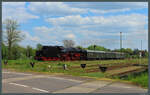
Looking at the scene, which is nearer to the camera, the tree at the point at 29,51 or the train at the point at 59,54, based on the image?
the train at the point at 59,54

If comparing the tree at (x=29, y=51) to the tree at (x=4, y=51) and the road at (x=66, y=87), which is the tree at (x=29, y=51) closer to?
the tree at (x=4, y=51)

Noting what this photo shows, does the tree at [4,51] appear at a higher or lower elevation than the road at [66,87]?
higher

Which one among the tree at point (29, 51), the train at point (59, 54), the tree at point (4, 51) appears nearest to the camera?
the train at point (59, 54)

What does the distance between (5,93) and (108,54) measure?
48.7 metres

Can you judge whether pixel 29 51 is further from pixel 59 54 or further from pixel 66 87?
pixel 66 87

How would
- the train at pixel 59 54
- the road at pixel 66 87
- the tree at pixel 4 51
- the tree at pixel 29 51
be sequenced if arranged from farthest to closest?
the tree at pixel 29 51 < the tree at pixel 4 51 < the train at pixel 59 54 < the road at pixel 66 87

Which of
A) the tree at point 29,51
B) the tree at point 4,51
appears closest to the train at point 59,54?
the tree at point 4,51

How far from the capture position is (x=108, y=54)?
57.0 metres

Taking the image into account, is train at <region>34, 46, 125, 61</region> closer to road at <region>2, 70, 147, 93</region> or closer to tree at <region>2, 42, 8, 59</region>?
tree at <region>2, 42, 8, 59</region>

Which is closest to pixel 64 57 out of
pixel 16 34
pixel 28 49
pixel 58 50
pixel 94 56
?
pixel 58 50

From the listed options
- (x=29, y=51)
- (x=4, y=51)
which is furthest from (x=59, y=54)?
(x=29, y=51)

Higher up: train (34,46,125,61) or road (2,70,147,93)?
train (34,46,125,61)

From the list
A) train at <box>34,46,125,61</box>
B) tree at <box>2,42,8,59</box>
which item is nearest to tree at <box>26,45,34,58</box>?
tree at <box>2,42,8,59</box>

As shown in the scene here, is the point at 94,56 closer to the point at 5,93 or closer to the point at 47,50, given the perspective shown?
the point at 47,50
